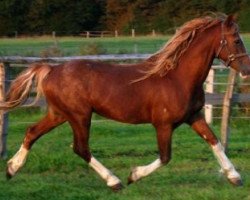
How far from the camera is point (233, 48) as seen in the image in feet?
30.4

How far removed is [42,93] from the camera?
976cm

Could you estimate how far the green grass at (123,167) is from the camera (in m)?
8.63

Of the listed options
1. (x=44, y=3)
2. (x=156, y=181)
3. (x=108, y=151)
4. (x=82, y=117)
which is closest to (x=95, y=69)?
(x=82, y=117)

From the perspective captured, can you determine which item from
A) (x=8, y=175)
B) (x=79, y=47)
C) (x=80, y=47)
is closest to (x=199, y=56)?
(x=8, y=175)

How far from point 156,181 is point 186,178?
0.42 m

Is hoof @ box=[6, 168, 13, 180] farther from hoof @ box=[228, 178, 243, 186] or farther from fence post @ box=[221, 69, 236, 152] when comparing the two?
fence post @ box=[221, 69, 236, 152]

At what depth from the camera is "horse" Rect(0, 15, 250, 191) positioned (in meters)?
9.16

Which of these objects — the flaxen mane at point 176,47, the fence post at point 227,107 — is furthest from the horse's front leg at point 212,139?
the fence post at point 227,107

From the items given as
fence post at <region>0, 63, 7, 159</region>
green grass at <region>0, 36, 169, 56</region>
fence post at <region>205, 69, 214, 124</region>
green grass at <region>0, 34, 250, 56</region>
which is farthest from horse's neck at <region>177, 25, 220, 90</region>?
green grass at <region>0, 36, 169, 56</region>

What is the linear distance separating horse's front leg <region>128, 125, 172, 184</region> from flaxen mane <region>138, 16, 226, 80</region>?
0.67 m

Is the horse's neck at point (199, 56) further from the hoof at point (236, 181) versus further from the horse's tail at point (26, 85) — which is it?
the horse's tail at point (26, 85)

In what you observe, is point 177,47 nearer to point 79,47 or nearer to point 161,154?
point 161,154

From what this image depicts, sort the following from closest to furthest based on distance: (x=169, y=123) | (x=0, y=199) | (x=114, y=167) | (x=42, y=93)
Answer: (x=0, y=199), (x=169, y=123), (x=42, y=93), (x=114, y=167)

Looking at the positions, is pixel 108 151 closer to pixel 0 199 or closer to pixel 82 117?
pixel 82 117
